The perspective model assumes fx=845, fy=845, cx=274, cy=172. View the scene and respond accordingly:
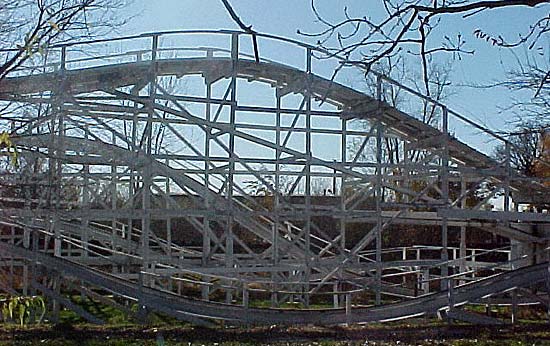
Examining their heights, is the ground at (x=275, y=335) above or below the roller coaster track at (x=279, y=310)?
below

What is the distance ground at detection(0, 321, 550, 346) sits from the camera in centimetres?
1113

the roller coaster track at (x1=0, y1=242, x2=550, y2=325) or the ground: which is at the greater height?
the roller coaster track at (x1=0, y1=242, x2=550, y2=325)

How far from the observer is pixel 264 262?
698 inches

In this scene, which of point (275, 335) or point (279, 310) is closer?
point (275, 335)

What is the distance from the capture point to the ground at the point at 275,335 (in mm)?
11133

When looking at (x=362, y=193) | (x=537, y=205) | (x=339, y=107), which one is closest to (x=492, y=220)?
(x=537, y=205)

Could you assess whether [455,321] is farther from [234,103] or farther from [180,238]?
[180,238]

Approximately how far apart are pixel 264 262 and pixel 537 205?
6495 millimetres

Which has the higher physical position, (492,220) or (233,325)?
(492,220)

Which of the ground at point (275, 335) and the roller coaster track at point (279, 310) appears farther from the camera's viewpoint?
the roller coaster track at point (279, 310)

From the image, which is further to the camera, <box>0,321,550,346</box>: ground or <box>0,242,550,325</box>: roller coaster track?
<box>0,242,550,325</box>: roller coaster track

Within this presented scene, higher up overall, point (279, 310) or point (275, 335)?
point (279, 310)

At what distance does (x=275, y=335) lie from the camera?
39.4ft

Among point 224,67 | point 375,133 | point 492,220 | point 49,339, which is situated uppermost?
point 224,67
